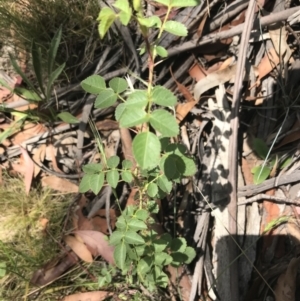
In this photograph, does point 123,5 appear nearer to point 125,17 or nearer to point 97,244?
point 125,17

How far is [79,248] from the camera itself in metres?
1.79

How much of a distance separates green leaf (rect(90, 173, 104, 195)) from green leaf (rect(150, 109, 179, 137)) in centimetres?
37

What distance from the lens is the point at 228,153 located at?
65.1 inches

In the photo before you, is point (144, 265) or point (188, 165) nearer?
point (188, 165)

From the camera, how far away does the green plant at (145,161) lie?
925 millimetres

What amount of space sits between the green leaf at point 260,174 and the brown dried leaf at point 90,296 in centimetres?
73

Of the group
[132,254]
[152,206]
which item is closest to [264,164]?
[152,206]

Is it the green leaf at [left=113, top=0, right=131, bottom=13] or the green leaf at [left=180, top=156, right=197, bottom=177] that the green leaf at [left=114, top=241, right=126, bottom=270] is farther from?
the green leaf at [left=113, top=0, right=131, bottom=13]

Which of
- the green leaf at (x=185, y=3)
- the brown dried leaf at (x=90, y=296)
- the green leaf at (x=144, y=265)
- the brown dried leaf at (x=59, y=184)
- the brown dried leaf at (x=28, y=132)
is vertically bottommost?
the brown dried leaf at (x=90, y=296)

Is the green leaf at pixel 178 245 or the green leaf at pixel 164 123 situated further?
the green leaf at pixel 178 245

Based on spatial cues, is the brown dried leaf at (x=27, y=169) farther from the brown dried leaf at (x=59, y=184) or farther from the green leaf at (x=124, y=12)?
the green leaf at (x=124, y=12)

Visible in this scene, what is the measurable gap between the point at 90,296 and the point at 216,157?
0.75m

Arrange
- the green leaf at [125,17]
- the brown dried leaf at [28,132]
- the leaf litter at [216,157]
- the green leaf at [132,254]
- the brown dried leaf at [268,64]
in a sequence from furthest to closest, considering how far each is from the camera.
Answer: the brown dried leaf at [28,132] → the brown dried leaf at [268,64] → the leaf litter at [216,157] → the green leaf at [132,254] → the green leaf at [125,17]

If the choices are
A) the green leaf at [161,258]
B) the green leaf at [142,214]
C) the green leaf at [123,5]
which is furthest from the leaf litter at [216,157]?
the green leaf at [123,5]
